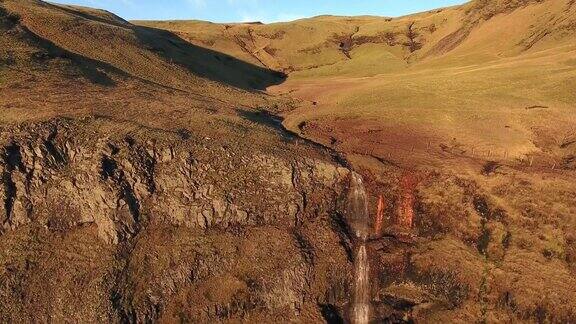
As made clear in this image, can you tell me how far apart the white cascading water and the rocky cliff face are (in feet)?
4.48

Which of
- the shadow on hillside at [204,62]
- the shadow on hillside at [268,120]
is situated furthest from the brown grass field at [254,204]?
the shadow on hillside at [204,62]

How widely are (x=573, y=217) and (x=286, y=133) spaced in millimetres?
36230

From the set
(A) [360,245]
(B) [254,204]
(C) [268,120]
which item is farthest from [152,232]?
(C) [268,120]

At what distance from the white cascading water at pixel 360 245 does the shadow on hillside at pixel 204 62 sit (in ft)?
168

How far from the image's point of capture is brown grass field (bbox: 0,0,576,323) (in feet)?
130

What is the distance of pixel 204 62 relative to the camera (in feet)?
339

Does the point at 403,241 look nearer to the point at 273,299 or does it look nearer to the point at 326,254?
the point at 326,254

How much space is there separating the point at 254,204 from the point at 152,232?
10.4 m

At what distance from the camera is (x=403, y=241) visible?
46000 millimetres

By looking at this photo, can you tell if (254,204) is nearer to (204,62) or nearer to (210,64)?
(204,62)

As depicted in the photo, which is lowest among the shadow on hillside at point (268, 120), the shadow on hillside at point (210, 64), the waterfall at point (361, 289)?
the waterfall at point (361, 289)

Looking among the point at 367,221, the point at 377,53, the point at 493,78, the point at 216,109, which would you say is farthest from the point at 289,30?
the point at 367,221

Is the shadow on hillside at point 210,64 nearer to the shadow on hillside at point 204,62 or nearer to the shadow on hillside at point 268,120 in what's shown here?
the shadow on hillside at point 204,62

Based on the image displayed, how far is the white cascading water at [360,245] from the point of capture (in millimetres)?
42125
